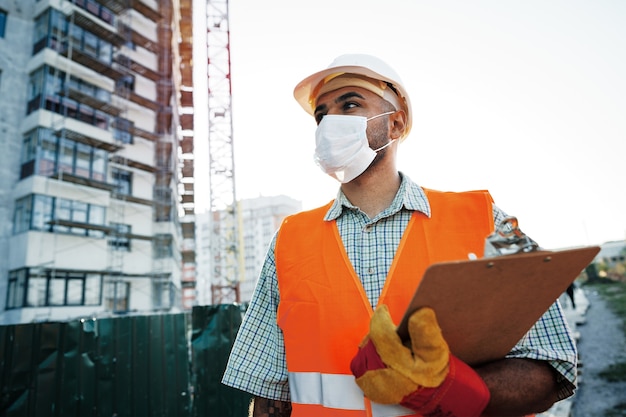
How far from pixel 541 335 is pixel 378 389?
70 cm

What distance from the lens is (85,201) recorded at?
23.2 m

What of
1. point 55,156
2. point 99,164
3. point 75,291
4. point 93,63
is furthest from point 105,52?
point 75,291

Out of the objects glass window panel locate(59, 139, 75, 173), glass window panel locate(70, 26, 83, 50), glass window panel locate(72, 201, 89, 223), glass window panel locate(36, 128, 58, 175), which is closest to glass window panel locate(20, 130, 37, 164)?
glass window panel locate(36, 128, 58, 175)

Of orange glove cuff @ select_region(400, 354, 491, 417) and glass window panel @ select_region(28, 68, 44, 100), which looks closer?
orange glove cuff @ select_region(400, 354, 491, 417)

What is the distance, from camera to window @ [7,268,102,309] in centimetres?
1952

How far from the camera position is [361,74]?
2.08 m

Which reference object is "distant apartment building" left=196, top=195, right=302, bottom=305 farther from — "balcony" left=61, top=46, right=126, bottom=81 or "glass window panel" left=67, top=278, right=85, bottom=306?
"glass window panel" left=67, top=278, right=85, bottom=306

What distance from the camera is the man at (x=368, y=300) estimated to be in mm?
1159

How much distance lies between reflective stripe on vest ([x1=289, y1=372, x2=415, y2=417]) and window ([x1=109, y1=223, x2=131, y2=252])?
25.6 m

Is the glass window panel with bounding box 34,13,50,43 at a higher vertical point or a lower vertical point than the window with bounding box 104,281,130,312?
higher

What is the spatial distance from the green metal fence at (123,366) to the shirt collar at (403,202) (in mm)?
4782

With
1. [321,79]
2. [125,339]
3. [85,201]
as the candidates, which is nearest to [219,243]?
[85,201]

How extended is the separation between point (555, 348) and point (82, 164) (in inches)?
1044

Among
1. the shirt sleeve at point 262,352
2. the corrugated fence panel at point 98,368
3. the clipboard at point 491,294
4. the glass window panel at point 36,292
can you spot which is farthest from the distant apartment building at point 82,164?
the clipboard at point 491,294
